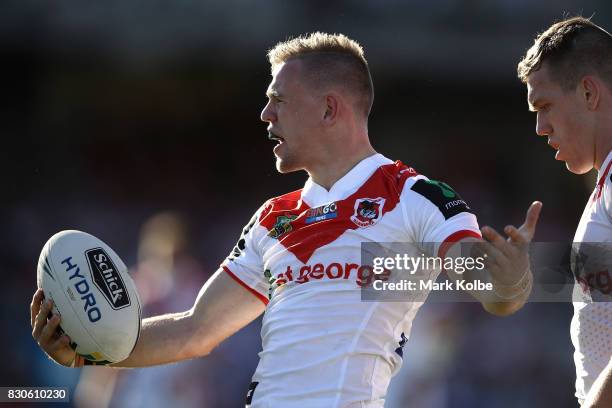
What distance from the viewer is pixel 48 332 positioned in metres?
4.18

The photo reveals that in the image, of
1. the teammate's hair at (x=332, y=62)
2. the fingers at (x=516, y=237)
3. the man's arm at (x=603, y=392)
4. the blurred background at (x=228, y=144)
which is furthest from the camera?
the blurred background at (x=228, y=144)

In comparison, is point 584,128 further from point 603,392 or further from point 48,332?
point 48,332

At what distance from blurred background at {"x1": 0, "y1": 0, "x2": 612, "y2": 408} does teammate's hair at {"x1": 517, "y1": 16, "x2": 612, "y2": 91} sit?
206 inches

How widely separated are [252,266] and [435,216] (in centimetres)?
96

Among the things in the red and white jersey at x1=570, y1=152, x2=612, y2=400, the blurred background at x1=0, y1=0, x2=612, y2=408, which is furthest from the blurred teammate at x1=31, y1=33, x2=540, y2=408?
the blurred background at x1=0, y1=0, x2=612, y2=408

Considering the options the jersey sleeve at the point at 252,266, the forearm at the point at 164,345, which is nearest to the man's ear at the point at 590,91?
the jersey sleeve at the point at 252,266

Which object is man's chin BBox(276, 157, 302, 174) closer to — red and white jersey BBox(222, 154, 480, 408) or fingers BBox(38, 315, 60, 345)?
red and white jersey BBox(222, 154, 480, 408)

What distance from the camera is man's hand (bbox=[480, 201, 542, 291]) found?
3.28 m

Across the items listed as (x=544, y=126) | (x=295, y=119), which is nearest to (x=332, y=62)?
(x=295, y=119)

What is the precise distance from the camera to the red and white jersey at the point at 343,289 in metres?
3.87

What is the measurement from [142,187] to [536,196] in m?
4.58

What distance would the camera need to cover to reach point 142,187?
35.2 ft

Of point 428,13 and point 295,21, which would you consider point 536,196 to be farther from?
point 295,21

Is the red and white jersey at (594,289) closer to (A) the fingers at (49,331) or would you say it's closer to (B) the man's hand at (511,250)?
(B) the man's hand at (511,250)
